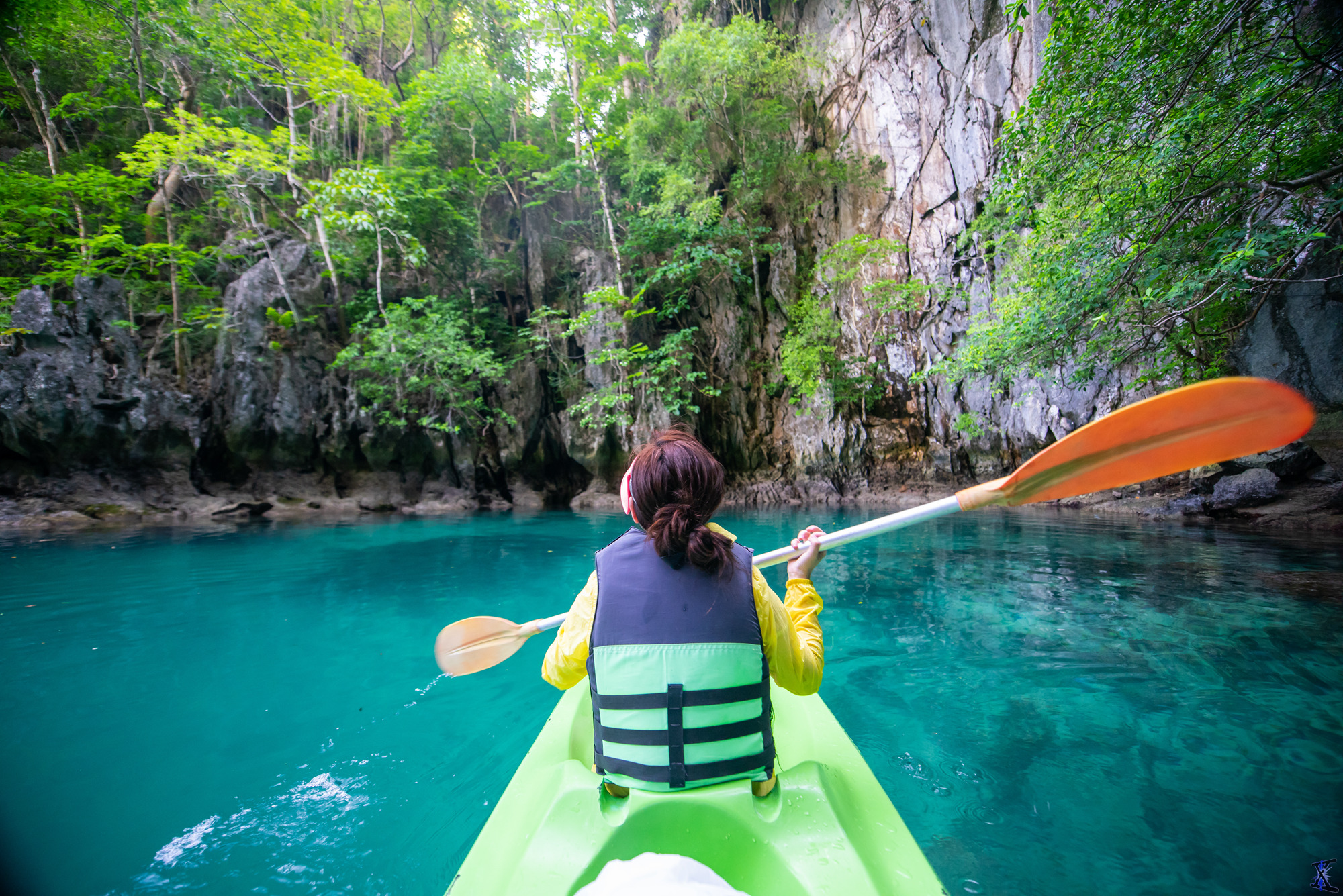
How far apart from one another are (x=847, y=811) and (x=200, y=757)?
278 cm

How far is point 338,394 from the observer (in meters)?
11.4

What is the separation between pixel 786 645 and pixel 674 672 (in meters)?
0.30

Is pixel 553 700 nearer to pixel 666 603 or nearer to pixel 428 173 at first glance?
pixel 666 603

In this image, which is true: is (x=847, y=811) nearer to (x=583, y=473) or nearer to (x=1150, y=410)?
(x=1150, y=410)

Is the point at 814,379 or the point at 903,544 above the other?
the point at 814,379

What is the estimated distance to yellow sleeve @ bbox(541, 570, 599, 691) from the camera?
1.21m

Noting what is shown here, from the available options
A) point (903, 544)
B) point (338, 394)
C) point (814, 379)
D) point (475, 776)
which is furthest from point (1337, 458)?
point (338, 394)

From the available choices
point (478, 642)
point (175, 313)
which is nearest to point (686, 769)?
point (478, 642)

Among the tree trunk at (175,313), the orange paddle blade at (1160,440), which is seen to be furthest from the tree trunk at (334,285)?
the orange paddle blade at (1160,440)

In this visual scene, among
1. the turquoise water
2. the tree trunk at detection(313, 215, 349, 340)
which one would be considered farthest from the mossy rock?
the turquoise water

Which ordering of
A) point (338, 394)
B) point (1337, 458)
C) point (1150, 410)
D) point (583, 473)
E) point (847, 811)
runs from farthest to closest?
1. point (583, 473)
2. point (338, 394)
3. point (1337, 458)
4. point (1150, 410)
5. point (847, 811)

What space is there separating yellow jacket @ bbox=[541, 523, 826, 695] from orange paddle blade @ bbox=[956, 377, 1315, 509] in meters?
0.78

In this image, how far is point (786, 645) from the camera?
3.94 feet

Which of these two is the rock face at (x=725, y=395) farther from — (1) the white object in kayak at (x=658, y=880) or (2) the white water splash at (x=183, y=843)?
(2) the white water splash at (x=183, y=843)
